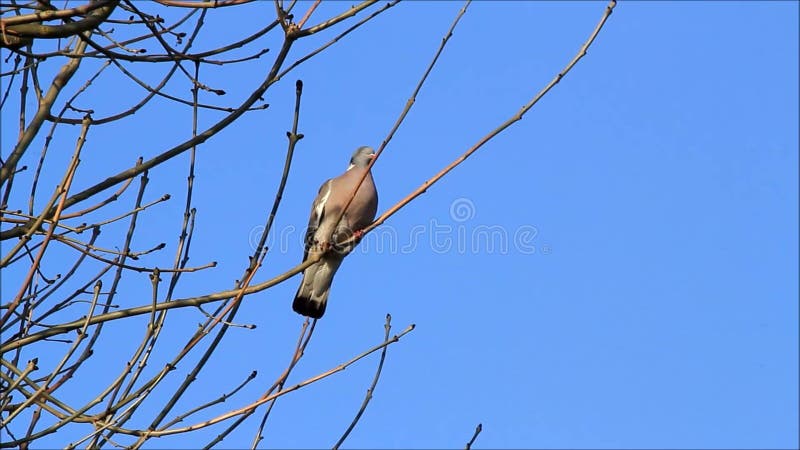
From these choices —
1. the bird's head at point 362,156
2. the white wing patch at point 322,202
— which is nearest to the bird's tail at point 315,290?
the white wing patch at point 322,202


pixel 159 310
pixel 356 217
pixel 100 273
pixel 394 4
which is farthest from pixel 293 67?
pixel 356 217

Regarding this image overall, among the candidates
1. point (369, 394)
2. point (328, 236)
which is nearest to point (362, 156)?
point (328, 236)

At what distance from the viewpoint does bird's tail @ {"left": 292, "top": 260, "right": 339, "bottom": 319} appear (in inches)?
210

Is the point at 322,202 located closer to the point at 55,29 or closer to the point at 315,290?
the point at 315,290

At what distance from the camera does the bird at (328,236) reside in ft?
17.3

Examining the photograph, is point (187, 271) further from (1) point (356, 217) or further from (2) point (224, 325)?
(1) point (356, 217)

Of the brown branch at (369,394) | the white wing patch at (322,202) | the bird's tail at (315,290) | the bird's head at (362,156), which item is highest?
the bird's head at (362,156)

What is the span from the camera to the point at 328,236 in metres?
5.29

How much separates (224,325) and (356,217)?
2.39m

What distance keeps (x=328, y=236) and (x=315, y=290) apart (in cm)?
31

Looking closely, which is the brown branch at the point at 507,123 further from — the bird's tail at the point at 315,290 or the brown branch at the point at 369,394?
the bird's tail at the point at 315,290

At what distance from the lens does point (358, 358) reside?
3139mm

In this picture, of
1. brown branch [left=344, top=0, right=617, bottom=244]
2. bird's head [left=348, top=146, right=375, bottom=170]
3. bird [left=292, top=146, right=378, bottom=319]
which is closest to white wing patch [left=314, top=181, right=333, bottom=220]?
bird [left=292, top=146, right=378, bottom=319]

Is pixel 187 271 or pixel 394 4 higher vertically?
pixel 394 4
